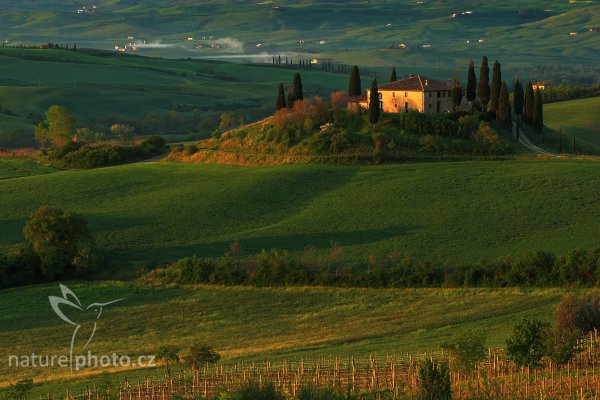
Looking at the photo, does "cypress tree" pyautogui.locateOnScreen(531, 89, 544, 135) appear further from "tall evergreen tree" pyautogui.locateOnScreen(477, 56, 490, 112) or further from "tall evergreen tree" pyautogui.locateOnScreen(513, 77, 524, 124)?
"tall evergreen tree" pyautogui.locateOnScreen(477, 56, 490, 112)

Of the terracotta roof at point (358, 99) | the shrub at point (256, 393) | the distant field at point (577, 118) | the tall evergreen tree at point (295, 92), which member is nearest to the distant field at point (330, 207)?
the tall evergreen tree at point (295, 92)

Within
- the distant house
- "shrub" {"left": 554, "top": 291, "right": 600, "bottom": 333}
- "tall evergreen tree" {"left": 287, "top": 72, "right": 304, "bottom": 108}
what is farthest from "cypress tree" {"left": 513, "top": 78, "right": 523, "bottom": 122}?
"shrub" {"left": 554, "top": 291, "right": 600, "bottom": 333}

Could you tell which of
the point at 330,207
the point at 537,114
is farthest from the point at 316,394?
the point at 537,114

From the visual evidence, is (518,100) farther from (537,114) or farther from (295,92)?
(295,92)

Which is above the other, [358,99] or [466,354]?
[358,99]

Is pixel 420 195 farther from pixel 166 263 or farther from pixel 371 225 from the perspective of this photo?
pixel 166 263

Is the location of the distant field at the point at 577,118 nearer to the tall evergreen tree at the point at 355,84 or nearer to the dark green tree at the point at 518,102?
the dark green tree at the point at 518,102
